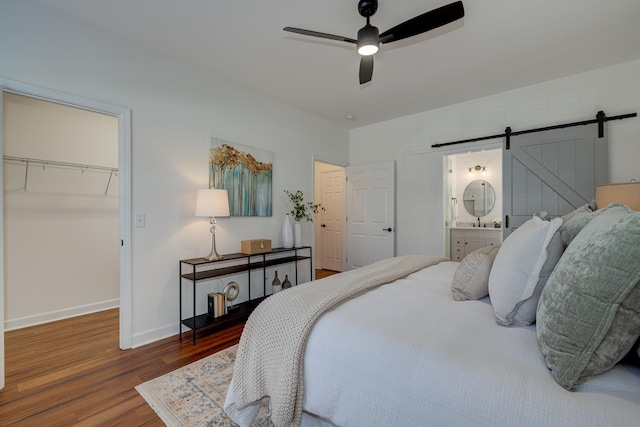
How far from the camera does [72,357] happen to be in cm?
237

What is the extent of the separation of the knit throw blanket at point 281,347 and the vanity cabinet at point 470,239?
3827mm

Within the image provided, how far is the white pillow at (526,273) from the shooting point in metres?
1.10

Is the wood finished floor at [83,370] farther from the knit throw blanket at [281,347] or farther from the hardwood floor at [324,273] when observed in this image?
the hardwood floor at [324,273]

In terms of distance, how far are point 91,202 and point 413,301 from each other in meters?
3.82

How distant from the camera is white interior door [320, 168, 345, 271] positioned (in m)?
5.62

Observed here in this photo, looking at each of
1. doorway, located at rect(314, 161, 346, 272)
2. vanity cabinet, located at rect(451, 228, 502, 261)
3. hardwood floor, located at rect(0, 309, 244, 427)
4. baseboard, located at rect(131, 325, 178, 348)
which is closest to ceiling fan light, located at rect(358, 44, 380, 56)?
hardwood floor, located at rect(0, 309, 244, 427)

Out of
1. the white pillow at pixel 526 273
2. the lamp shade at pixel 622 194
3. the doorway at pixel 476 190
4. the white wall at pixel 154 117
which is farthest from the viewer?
the doorway at pixel 476 190

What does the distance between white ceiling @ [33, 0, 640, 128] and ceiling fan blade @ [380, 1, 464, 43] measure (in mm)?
274

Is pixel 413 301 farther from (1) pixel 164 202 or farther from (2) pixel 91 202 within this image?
(2) pixel 91 202

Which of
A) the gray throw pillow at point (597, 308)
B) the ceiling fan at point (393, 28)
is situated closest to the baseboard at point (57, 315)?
the ceiling fan at point (393, 28)

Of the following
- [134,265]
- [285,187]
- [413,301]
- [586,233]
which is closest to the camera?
[586,233]

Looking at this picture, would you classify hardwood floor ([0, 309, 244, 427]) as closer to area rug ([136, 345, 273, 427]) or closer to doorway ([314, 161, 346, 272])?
area rug ([136, 345, 273, 427])

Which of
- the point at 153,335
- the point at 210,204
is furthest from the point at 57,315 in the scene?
the point at 210,204

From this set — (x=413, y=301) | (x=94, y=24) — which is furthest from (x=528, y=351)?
(x=94, y=24)
